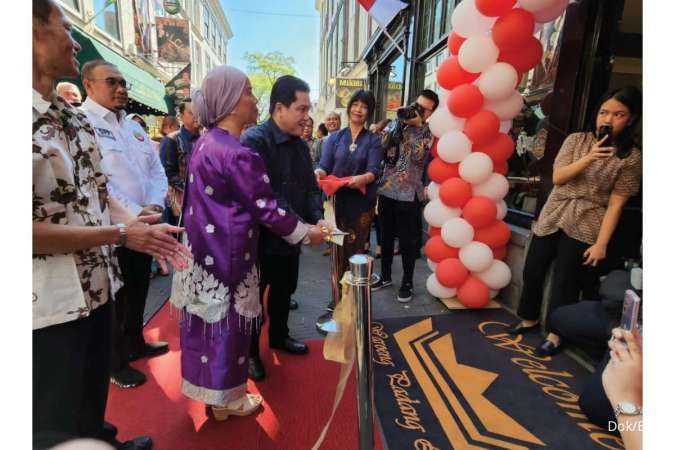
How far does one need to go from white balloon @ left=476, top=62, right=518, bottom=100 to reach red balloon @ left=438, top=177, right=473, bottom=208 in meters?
0.65

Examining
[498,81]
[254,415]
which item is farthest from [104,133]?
[498,81]

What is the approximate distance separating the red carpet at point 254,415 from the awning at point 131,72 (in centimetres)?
621

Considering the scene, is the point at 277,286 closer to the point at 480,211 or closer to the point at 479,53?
the point at 480,211

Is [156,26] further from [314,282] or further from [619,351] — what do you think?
[619,351]

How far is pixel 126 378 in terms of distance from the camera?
6.82ft

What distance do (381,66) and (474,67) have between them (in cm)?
678

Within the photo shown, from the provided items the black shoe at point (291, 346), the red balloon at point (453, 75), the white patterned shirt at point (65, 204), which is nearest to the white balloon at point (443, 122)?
the red balloon at point (453, 75)

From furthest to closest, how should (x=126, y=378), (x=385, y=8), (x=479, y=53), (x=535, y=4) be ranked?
(x=385, y=8)
(x=479, y=53)
(x=535, y=4)
(x=126, y=378)

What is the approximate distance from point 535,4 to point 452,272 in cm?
196

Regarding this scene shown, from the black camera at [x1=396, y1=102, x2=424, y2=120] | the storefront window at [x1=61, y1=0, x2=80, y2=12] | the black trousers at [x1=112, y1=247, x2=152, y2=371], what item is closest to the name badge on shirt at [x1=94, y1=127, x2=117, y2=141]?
the black trousers at [x1=112, y1=247, x2=152, y2=371]

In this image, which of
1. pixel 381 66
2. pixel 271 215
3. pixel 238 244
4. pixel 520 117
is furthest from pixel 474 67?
pixel 381 66

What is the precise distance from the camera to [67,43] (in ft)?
3.19

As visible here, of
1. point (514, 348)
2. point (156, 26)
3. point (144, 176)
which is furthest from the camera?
point (156, 26)

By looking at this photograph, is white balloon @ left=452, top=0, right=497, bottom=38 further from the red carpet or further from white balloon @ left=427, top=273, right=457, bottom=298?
the red carpet
